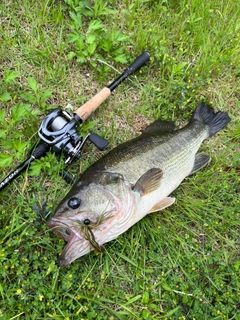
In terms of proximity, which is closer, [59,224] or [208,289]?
[59,224]

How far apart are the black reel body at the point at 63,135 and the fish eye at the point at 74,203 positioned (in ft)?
1.79

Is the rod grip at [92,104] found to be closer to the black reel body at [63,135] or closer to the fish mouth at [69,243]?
the black reel body at [63,135]

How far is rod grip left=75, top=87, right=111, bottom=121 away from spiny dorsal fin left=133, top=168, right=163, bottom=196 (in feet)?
2.84

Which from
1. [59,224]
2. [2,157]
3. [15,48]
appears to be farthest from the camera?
[15,48]

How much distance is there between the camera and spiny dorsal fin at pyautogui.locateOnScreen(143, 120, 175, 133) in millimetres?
3459

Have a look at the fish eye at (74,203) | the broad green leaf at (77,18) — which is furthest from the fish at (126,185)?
the broad green leaf at (77,18)

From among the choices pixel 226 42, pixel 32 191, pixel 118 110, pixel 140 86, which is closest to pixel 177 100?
pixel 140 86

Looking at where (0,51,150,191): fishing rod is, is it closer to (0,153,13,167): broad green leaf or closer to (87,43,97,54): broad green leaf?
(0,153,13,167): broad green leaf

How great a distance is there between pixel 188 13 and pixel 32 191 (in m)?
2.95

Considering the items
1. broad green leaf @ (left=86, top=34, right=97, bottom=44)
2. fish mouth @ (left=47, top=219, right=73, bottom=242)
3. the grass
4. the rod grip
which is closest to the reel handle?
the rod grip

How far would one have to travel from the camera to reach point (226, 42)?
4.21 meters

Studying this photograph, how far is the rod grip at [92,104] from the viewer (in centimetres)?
327

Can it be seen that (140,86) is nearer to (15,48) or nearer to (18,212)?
(15,48)

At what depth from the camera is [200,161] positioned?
11.7 feet
